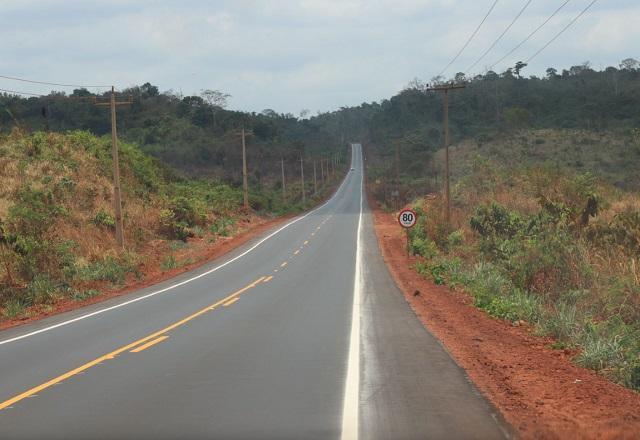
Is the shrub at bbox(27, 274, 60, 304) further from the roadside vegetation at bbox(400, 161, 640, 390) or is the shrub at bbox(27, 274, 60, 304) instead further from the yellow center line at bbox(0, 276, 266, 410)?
the roadside vegetation at bbox(400, 161, 640, 390)

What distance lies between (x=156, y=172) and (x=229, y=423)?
46541mm

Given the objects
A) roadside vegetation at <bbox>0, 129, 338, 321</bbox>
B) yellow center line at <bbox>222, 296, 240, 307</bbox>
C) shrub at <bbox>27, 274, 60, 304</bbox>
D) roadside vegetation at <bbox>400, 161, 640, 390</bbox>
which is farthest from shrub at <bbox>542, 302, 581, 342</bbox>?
shrub at <bbox>27, 274, 60, 304</bbox>

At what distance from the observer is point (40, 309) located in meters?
20.1

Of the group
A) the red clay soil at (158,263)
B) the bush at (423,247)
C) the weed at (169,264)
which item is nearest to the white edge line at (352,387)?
the red clay soil at (158,263)

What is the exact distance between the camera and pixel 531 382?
8977 millimetres

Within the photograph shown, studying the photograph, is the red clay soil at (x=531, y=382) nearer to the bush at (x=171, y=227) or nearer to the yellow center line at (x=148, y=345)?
the yellow center line at (x=148, y=345)

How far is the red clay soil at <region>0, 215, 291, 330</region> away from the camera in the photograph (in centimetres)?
1982

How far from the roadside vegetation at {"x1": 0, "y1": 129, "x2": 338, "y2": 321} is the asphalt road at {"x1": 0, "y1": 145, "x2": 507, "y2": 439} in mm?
4113

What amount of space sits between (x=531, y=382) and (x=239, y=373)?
379 centimetres

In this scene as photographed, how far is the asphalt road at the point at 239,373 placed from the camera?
275 inches

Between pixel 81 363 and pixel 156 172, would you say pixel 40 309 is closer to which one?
pixel 81 363

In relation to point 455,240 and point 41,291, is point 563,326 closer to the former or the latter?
point 41,291

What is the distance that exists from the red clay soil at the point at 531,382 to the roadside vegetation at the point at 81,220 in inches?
475

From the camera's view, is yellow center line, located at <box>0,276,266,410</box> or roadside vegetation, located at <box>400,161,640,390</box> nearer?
yellow center line, located at <box>0,276,266,410</box>
